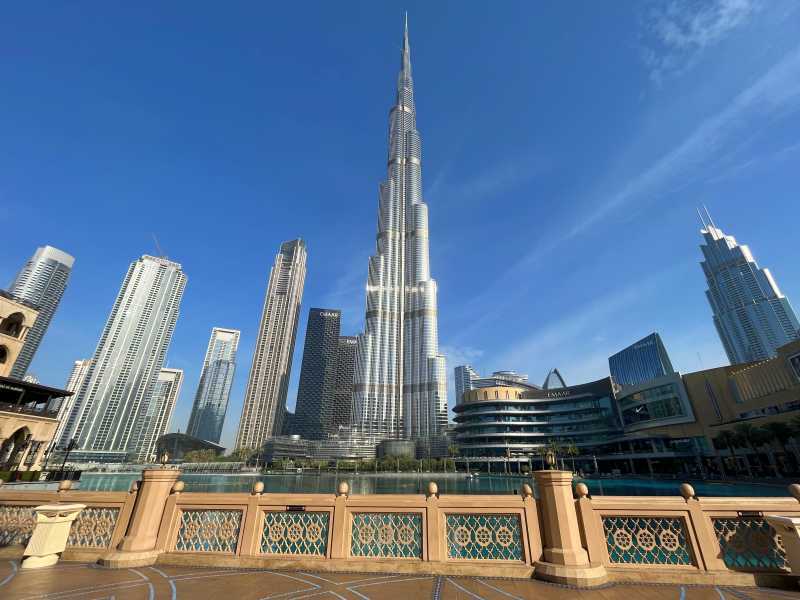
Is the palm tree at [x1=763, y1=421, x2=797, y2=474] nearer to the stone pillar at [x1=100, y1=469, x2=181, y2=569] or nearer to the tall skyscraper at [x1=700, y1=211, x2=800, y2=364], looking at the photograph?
the stone pillar at [x1=100, y1=469, x2=181, y2=569]

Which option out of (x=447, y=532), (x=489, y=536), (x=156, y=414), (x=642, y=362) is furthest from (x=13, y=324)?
(x=156, y=414)

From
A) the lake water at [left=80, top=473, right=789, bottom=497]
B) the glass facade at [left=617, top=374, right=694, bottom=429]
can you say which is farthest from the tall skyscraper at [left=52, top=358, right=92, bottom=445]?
the glass facade at [left=617, top=374, right=694, bottom=429]

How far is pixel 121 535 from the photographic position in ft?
25.7

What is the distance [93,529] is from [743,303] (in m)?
223

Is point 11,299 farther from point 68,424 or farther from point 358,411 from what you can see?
point 68,424

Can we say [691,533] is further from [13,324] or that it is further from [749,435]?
[749,435]

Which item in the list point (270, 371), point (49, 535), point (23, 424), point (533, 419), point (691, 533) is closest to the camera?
point (691, 533)

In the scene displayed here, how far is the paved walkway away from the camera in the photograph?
18.2 ft

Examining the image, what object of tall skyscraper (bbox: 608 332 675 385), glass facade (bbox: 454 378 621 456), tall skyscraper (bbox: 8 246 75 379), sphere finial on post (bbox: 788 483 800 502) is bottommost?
sphere finial on post (bbox: 788 483 800 502)

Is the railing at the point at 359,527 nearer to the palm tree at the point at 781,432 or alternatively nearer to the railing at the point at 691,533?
the railing at the point at 691,533

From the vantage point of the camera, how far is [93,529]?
26.5 ft

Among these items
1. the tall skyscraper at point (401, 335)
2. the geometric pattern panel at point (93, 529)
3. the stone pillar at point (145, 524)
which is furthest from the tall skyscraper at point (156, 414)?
the stone pillar at point (145, 524)

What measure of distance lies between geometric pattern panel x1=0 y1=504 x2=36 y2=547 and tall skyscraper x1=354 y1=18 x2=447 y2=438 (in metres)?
130

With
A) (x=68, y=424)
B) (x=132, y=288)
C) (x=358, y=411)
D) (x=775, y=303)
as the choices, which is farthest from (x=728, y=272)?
(x=68, y=424)
